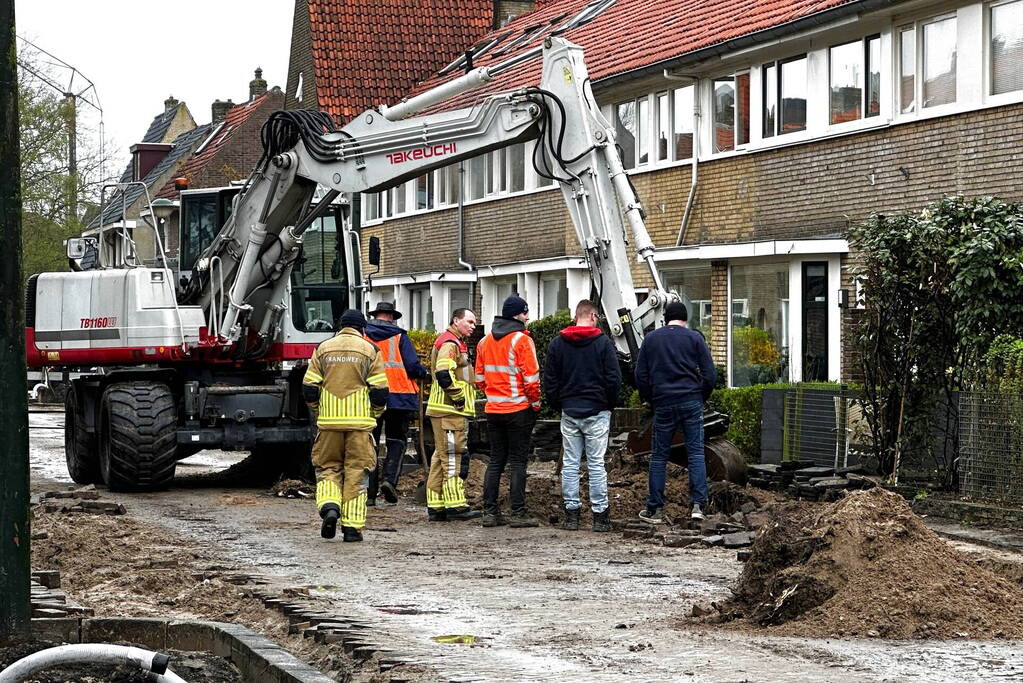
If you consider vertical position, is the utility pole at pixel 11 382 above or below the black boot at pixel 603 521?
above

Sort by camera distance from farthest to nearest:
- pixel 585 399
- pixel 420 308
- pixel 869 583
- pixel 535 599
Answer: pixel 420 308 → pixel 585 399 → pixel 535 599 → pixel 869 583

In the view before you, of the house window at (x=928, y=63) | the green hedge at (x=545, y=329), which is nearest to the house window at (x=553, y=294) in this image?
the green hedge at (x=545, y=329)

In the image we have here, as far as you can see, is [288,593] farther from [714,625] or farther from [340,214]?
[340,214]

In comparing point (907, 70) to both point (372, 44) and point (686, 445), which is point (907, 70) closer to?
point (686, 445)

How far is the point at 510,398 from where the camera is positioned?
13945mm

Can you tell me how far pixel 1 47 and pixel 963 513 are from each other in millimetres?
9408

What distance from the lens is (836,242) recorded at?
20719 millimetres

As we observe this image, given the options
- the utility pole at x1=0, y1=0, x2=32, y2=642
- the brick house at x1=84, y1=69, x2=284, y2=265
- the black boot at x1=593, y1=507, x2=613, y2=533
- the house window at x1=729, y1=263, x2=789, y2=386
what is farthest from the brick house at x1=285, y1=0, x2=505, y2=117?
the utility pole at x1=0, y1=0, x2=32, y2=642

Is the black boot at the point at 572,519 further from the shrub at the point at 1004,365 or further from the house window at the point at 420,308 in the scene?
the house window at the point at 420,308

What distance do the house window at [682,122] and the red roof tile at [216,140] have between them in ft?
93.4

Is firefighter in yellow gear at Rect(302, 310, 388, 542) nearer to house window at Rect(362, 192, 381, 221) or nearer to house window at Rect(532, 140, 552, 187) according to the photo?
house window at Rect(532, 140, 552, 187)

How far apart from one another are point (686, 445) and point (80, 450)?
8.01 metres

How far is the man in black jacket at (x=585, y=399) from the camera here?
1357 cm

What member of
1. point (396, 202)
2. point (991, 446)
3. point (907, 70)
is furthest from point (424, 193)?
point (991, 446)
